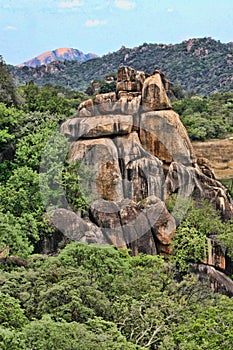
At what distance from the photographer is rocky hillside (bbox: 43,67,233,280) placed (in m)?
16.9

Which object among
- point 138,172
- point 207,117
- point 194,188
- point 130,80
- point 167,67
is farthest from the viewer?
point 167,67

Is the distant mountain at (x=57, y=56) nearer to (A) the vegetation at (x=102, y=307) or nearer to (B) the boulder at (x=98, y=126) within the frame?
(B) the boulder at (x=98, y=126)

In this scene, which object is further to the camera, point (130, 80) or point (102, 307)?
point (130, 80)

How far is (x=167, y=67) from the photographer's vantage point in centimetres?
7131

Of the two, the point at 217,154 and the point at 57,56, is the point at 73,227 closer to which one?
the point at 217,154

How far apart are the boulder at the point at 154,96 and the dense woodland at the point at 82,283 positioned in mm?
3483

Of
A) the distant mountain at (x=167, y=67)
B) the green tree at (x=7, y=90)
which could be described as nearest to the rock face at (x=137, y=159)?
the green tree at (x=7, y=90)

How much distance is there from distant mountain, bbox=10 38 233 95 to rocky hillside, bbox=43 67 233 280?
147ft

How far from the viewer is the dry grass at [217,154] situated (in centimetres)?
3173

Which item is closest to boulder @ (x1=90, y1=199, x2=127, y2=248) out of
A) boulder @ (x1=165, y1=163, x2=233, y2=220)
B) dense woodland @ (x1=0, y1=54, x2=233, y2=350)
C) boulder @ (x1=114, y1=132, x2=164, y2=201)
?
dense woodland @ (x1=0, y1=54, x2=233, y2=350)

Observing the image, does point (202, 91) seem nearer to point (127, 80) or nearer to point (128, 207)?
point (127, 80)

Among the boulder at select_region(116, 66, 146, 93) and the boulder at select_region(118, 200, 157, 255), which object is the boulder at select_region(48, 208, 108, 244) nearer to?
the boulder at select_region(118, 200, 157, 255)

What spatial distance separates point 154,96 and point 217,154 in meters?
13.1

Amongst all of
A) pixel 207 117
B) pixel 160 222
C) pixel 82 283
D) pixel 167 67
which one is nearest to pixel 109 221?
pixel 160 222
